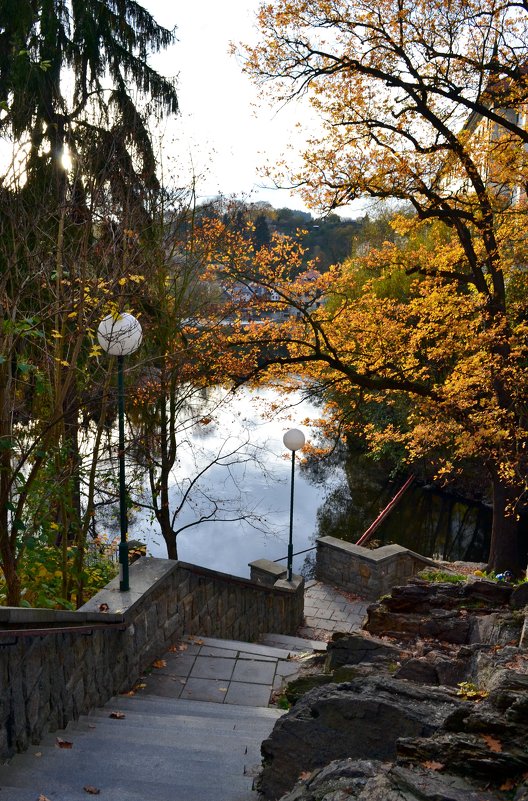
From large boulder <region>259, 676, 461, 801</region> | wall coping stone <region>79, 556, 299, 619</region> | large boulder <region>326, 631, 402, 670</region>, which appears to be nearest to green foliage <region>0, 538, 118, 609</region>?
wall coping stone <region>79, 556, 299, 619</region>

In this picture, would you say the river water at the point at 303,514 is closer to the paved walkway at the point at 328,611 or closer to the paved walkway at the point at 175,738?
the paved walkway at the point at 328,611

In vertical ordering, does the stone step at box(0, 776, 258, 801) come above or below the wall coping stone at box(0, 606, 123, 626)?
below

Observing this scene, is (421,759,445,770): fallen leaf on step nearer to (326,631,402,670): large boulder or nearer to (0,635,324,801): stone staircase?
(0,635,324,801): stone staircase

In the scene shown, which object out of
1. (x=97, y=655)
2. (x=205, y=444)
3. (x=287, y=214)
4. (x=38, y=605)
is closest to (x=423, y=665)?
(x=97, y=655)

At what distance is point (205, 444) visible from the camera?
2706cm

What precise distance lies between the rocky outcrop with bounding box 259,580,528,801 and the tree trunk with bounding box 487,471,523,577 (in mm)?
5716

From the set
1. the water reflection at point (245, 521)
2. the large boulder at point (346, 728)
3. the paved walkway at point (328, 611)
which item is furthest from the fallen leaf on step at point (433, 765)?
the water reflection at point (245, 521)

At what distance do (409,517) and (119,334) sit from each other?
18.4 m

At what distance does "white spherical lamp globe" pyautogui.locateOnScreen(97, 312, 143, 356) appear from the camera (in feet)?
19.6

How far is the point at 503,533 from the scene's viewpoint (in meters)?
12.1

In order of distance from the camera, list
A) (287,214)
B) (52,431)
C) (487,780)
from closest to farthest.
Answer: (487,780) < (52,431) < (287,214)

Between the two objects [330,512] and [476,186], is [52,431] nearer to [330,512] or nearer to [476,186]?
[476,186]

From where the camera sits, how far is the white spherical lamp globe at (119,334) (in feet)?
19.6

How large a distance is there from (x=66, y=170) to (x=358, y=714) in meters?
8.38
